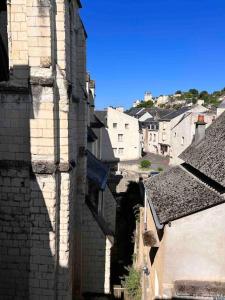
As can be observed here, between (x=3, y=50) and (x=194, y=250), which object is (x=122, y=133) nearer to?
(x=3, y=50)

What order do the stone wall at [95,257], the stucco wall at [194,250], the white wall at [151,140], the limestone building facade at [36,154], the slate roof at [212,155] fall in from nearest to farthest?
the limestone building facade at [36,154]
the stucco wall at [194,250]
the slate roof at [212,155]
the stone wall at [95,257]
the white wall at [151,140]

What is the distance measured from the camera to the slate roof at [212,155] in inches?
384

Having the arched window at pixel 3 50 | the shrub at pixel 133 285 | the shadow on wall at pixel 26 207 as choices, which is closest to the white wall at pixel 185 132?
the shrub at pixel 133 285

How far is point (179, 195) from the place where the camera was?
1045 centimetres

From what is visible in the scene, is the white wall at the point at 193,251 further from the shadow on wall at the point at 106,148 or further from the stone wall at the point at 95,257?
the shadow on wall at the point at 106,148

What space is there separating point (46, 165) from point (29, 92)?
1881 mm

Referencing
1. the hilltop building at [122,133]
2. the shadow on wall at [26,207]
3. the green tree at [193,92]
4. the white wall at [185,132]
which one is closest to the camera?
the shadow on wall at [26,207]

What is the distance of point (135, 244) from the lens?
56.3 feet

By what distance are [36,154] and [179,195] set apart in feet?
17.0

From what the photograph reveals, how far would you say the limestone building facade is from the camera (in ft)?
24.8

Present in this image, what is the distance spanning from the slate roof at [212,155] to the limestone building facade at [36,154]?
4.60 metres

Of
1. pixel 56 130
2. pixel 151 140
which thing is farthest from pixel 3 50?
pixel 151 140

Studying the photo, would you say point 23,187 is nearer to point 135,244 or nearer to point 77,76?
point 77,76

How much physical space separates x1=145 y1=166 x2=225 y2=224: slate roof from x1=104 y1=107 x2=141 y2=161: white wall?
91.0ft
